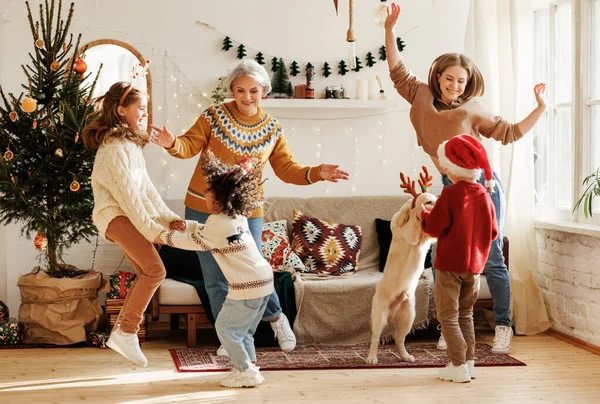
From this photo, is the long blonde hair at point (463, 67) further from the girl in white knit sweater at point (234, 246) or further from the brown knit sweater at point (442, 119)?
the girl in white knit sweater at point (234, 246)

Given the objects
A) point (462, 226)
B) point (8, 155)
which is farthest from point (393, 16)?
point (8, 155)

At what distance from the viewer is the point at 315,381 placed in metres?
3.66

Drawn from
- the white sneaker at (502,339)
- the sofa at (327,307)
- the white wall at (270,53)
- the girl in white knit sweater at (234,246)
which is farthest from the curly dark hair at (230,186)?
the white wall at (270,53)

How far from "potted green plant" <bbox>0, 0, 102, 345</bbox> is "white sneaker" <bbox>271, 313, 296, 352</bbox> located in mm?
1117

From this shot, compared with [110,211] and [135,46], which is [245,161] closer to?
[110,211]

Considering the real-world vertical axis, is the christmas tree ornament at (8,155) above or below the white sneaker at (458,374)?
above

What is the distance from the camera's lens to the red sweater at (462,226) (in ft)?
11.5

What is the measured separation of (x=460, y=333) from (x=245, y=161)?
1238 millimetres

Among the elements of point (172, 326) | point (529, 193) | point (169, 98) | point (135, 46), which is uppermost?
point (135, 46)

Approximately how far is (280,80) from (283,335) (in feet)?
5.97

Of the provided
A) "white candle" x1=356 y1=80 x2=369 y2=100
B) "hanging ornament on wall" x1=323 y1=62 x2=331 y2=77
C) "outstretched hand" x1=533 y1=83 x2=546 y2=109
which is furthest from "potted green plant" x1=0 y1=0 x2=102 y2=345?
"outstretched hand" x1=533 y1=83 x2=546 y2=109

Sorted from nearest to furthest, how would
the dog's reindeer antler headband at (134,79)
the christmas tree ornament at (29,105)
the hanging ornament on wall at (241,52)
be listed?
the dog's reindeer antler headband at (134,79)
the christmas tree ornament at (29,105)
the hanging ornament on wall at (241,52)

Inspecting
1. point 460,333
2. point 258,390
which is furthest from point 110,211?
point 460,333

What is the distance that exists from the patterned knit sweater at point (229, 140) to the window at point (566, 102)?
1735 millimetres
